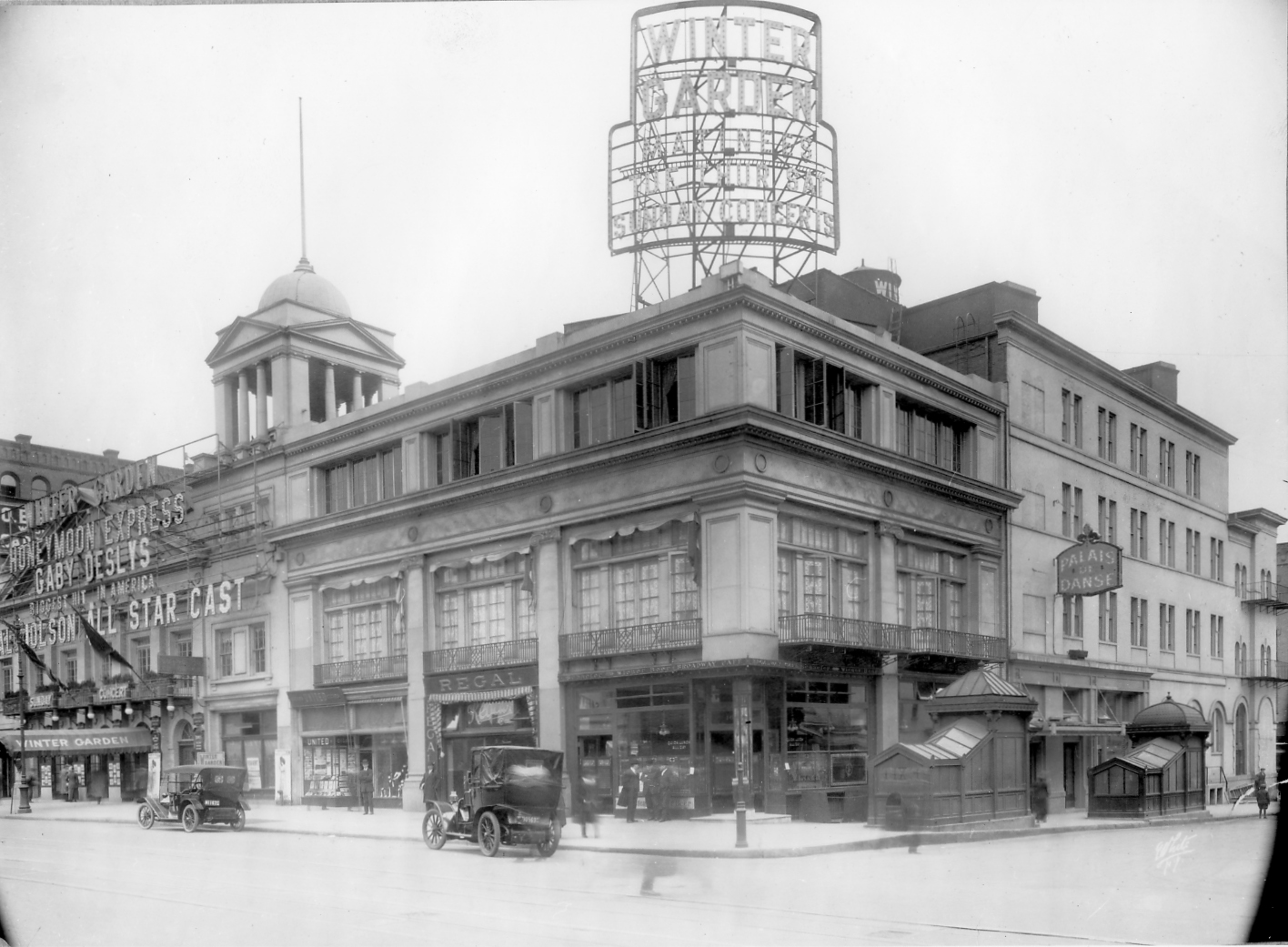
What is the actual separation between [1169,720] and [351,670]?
16.2 m

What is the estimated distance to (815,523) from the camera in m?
20.4

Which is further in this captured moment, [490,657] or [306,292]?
[490,657]

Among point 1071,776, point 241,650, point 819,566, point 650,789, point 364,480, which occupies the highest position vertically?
point 364,480

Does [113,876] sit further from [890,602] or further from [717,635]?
[890,602]

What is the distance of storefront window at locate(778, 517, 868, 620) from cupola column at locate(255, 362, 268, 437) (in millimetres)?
9586

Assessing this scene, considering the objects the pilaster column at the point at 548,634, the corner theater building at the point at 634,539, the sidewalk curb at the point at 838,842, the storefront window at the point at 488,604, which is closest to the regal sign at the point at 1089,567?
the corner theater building at the point at 634,539

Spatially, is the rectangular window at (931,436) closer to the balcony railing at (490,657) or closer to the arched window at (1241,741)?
the arched window at (1241,741)

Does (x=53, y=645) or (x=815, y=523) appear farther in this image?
(x=53, y=645)

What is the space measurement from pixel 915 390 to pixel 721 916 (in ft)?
31.8

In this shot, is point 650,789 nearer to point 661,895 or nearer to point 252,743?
point 661,895

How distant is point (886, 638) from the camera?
68.5ft

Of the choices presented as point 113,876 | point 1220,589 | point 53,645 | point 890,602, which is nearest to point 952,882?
point 890,602

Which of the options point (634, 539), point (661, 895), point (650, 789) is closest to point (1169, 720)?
point (650, 789)

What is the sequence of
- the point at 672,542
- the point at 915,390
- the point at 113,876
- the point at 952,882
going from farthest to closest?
the point at 672,542
the point at 915,390
the point at 113,876
the point at 952,882
